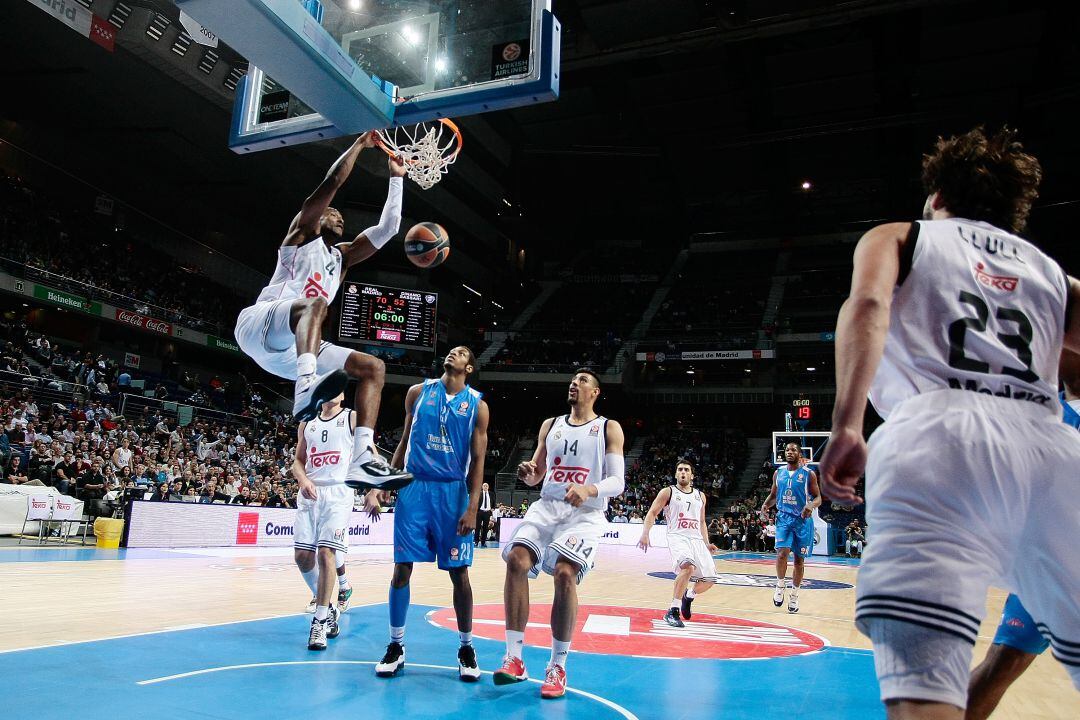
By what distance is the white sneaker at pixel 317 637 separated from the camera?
5.92 m

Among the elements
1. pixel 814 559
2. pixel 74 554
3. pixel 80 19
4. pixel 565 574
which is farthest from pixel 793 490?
pixel 80 19

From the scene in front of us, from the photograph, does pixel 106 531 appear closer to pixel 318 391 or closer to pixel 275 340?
pixel 275 340

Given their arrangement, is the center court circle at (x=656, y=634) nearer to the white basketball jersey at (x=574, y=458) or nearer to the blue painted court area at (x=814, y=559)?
the white basketball jersey at (x=574, y=458)

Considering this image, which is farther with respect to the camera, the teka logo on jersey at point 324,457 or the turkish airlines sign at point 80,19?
the turkish airlines sign at point 80,19

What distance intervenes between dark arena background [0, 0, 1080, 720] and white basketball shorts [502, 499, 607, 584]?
0.85m

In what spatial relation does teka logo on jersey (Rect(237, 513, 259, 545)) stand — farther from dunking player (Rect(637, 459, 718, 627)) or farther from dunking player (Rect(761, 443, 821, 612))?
dunking player (Rect(761, 443, 821, 612))

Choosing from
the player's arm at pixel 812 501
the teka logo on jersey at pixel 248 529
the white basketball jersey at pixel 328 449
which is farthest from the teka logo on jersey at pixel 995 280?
the teka logo on jersey at pixel 248 529

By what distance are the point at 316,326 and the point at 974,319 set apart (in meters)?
3.60

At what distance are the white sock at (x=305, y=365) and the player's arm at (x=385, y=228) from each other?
1.21 metres

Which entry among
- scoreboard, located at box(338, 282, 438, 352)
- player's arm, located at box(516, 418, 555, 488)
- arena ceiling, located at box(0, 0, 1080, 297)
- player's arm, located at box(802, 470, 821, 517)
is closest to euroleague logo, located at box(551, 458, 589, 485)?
player's arm, located at box(516, 418, 555, 488)

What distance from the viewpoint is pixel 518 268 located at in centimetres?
4128

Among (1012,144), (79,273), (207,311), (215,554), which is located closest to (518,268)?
(207,311)

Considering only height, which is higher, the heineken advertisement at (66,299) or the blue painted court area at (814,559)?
the heineken advertisement at (66,299)

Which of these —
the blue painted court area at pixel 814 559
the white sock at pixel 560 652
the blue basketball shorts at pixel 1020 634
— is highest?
the blue basketball shorts at pixel 1020 634
